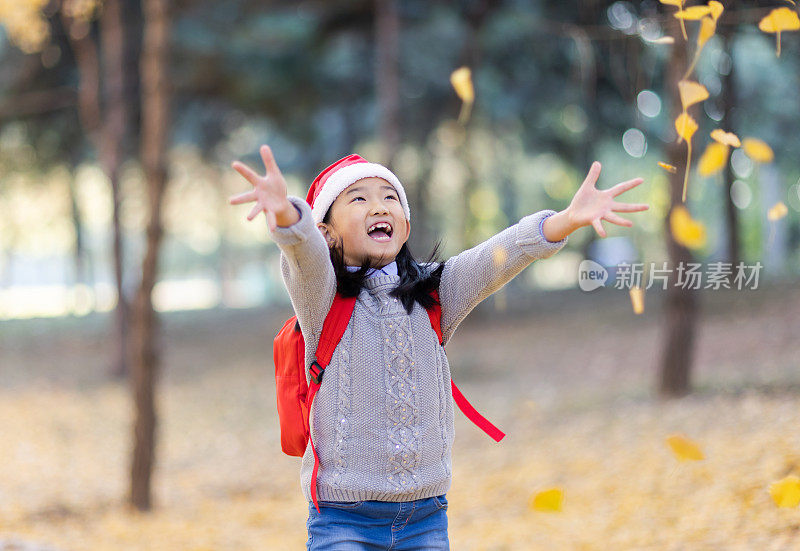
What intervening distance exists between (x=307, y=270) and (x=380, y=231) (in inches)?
11.6

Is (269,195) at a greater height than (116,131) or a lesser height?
lesser

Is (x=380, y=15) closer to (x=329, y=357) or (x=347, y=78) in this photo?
(x=347, y=78)

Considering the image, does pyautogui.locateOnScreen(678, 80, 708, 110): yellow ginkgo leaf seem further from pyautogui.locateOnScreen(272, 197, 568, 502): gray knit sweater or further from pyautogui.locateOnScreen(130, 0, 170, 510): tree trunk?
pyautogui.locateOnScreen(130, 0, 170, 510): tree trunk

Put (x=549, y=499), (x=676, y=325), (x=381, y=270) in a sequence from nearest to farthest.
→ (x=381, y=270) → (x=549, y=499) → (x=676, y=325)

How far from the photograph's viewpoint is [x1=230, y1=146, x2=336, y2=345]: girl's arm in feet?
6.33

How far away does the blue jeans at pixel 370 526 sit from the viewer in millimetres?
2084

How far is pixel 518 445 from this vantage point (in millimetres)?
7461

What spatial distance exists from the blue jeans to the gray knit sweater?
0.03 metres

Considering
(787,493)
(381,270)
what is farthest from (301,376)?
(787,493)

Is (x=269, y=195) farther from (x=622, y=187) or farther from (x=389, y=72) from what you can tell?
(x=389, y=72)

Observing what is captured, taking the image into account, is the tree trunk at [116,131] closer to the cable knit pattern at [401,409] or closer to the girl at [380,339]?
the girl at [380,339]

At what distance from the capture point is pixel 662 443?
631 centimetres

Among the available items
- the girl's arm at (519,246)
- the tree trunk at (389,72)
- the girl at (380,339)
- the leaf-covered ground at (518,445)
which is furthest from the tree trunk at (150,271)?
the tree trunk at (389,72)
